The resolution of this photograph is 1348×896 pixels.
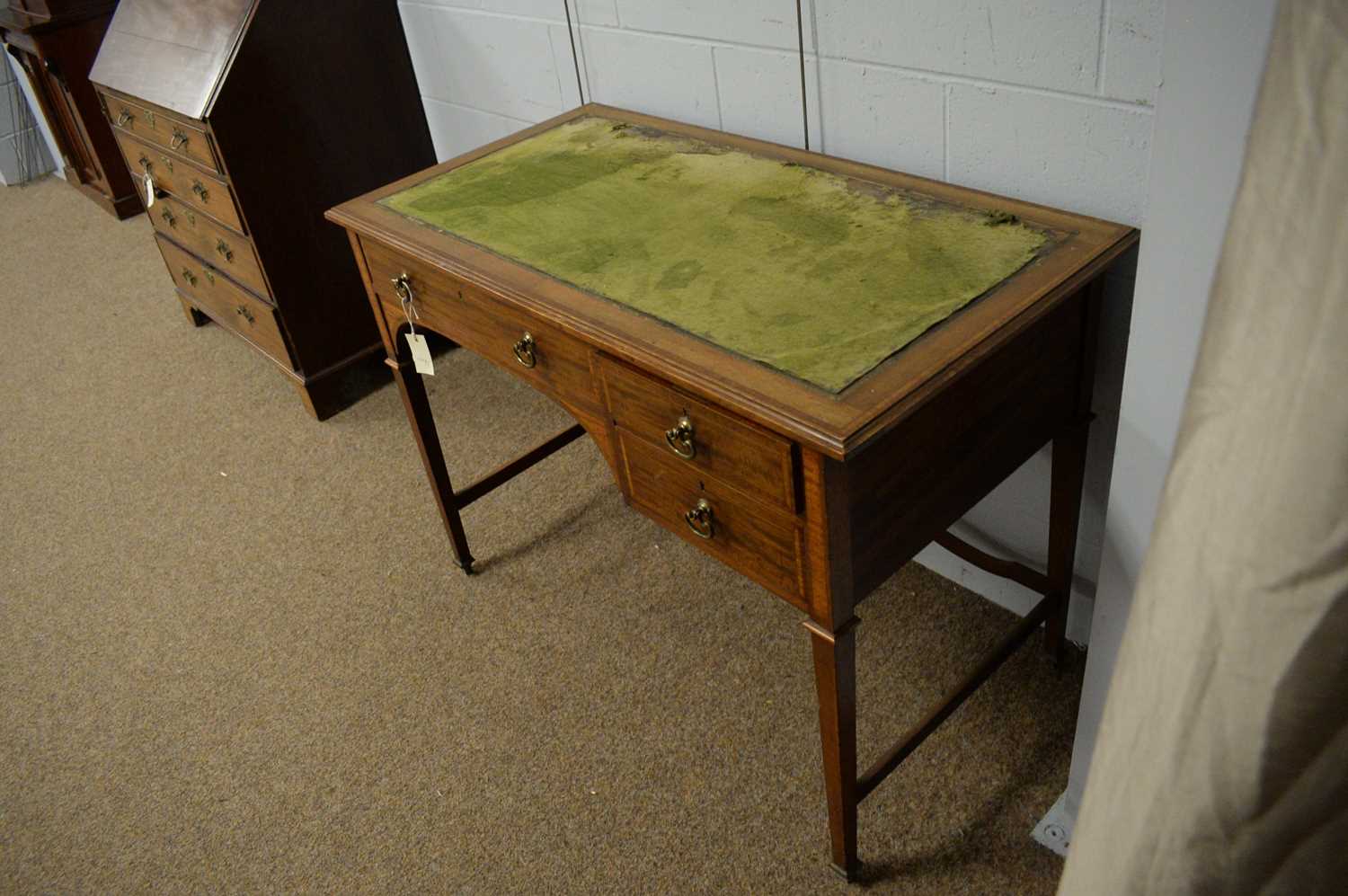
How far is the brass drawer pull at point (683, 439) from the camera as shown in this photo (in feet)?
4.28

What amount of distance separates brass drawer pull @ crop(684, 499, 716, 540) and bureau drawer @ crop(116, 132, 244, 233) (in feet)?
5.43

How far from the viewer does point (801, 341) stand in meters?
1.26

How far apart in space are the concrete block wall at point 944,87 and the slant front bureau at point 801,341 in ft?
0.27

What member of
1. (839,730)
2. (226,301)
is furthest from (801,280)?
(226,301)

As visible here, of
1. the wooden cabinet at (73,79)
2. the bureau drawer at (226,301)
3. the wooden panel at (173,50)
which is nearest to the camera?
the wooden panel at (173,50)

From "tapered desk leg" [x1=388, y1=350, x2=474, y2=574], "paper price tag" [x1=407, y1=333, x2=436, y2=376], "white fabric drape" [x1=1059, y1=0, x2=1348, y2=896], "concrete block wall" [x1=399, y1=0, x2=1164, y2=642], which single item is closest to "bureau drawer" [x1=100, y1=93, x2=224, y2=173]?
"concrete block wall" [x1=399, y1=0, x2=1164, y2=642]

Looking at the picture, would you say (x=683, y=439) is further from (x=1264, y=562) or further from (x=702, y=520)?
(x=1264, y=562)

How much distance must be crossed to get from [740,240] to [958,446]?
0.42 metres

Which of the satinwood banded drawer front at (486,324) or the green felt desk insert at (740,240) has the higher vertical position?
the green felt desk insert at (740,240)

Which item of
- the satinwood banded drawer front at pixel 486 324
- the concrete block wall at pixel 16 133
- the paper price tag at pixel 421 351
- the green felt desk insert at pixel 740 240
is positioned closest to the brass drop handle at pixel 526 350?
the satinwood banded drawer front at pixel 486 324

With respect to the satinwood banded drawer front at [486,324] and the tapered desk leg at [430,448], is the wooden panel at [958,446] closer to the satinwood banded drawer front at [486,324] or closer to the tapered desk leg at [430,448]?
the satinwood banded drawer front at [486,324]

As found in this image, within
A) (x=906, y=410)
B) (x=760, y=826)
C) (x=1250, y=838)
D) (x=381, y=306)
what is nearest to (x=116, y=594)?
(x=381, y=306)

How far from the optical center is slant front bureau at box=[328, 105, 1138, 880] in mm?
1211

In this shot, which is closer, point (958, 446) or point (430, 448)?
point (958, 446)
